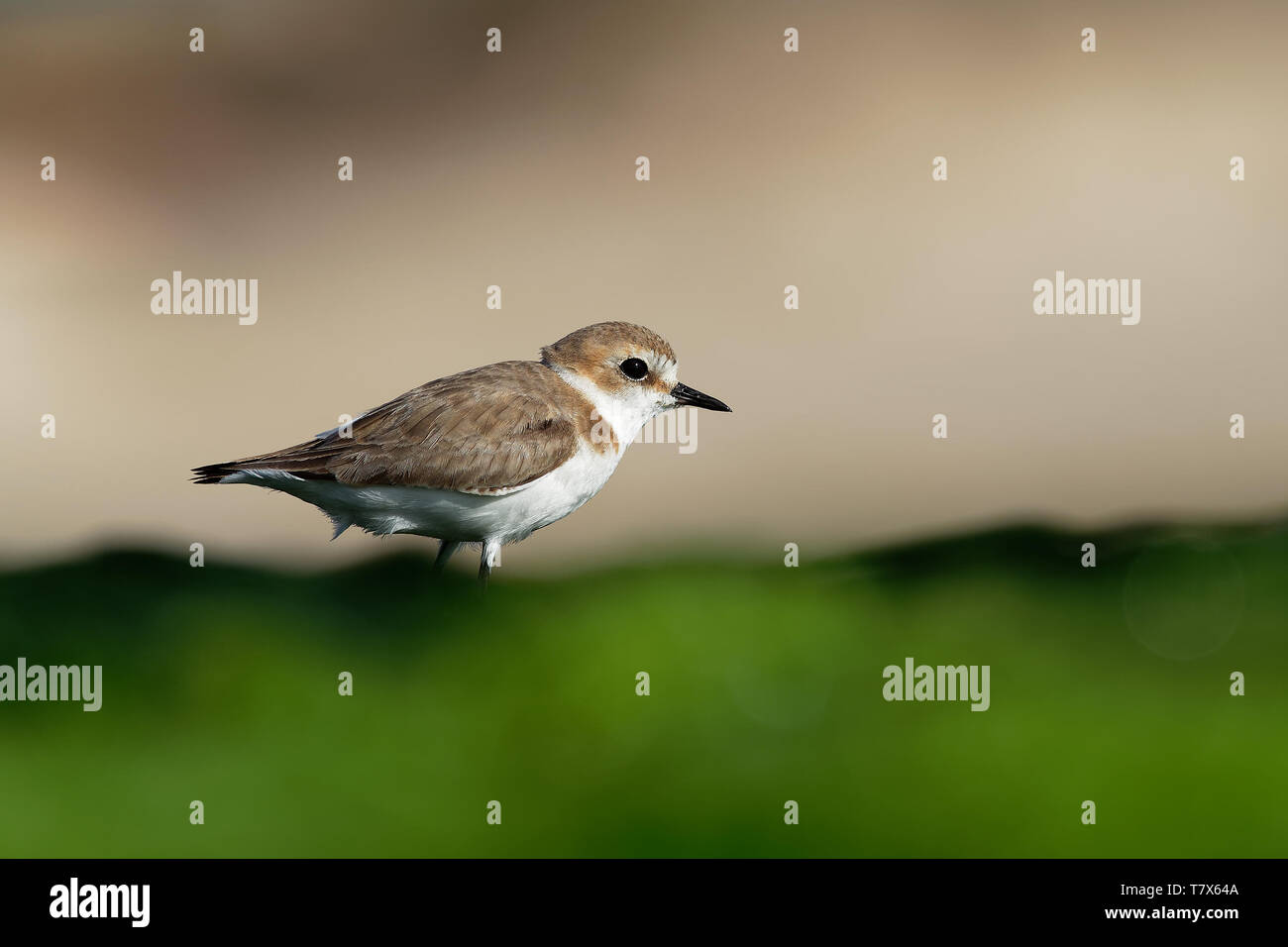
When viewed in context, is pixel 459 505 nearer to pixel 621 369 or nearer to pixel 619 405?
pixel 619 405

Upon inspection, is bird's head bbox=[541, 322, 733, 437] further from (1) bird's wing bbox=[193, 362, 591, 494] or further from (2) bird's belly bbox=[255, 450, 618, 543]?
(2) bird's belly bbox=[255, 450, 618, 543]

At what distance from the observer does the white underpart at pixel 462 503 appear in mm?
7285

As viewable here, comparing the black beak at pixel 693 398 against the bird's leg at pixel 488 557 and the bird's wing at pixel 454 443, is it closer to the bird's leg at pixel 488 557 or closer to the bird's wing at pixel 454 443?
the bird's wing at pixel 454 443

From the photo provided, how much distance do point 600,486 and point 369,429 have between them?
174 cm

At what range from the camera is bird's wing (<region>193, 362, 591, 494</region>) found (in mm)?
7223

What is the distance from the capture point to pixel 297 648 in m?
8.28

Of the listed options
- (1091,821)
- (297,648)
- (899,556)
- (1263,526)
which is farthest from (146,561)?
(1263,526)

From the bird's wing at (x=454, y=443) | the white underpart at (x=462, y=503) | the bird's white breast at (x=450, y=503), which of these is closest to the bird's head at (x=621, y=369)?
the white underpart at (x=462, y=503)

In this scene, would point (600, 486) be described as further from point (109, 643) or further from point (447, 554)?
point (109, 643)

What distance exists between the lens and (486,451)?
7.23 m

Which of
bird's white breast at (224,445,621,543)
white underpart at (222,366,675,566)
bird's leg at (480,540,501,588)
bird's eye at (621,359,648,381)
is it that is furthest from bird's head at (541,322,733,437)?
bird's leg at (480,540,501,588)

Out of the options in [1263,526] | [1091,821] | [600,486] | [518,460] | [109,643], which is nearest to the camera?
[1091,821]

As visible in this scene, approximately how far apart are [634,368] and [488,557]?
1783 mm

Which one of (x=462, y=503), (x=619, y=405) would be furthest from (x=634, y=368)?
(x=462, y=503)
